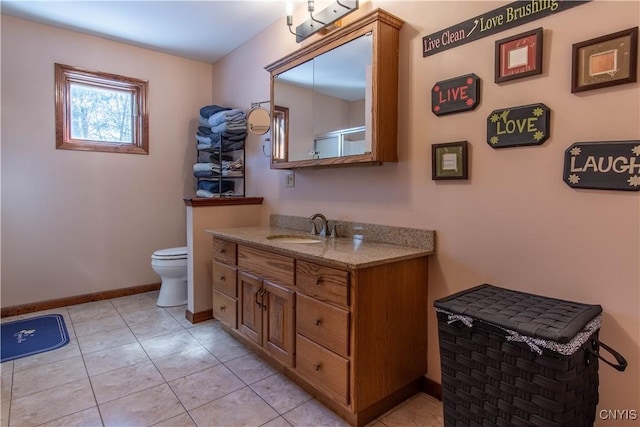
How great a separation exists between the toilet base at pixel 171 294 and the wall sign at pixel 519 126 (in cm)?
276

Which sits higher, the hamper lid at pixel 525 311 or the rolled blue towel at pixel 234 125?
the rolled blue towel at pixel 234 125

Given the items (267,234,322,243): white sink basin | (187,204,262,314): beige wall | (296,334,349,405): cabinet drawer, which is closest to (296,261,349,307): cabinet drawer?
(296,334,349,405): cabinet drawer

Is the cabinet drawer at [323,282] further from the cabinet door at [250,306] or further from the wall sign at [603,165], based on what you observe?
the wall sign at [603,165]

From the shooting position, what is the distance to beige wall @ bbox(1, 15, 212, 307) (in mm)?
2852

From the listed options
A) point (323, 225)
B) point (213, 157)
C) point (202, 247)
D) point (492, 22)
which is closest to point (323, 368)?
point (323, 225)

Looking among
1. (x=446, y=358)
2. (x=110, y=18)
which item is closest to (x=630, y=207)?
(x=446, y=358)

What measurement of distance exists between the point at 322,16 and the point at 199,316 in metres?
2.32

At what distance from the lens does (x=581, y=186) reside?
1.28 m

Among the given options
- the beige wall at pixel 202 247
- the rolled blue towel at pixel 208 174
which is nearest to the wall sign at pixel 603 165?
the beige wall at pixel 202 247

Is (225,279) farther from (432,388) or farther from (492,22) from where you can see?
(492,22)

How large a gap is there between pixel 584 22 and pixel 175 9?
2557 mm

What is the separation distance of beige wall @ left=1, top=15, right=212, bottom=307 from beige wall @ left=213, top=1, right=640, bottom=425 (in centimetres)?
224

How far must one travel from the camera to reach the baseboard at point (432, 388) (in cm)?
177

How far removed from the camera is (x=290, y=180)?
2691 millimetres
